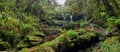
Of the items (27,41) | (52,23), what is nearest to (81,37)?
(27,41)

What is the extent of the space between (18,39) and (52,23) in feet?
34.4

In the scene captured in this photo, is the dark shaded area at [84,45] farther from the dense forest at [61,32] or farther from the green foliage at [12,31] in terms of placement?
the green foliage at [12,31]

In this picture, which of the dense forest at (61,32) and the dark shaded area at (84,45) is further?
the dark shaded area at (84,45)

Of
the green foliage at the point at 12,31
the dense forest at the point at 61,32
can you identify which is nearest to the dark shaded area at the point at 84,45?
the dense forest at the point at 61,32

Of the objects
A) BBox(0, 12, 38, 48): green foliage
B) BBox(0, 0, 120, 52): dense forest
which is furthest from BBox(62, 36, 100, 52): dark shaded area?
BBox(0, 12, 38, 48): green foliage

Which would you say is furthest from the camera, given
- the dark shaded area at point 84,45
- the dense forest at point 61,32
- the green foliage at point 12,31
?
the green foliage at point 12,31

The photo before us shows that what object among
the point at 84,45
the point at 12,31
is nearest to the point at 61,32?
the point at 84,45

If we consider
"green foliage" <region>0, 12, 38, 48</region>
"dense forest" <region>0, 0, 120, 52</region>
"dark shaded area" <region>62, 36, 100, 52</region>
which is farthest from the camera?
"green foliage" <region>0, 12, 38, 48</region>

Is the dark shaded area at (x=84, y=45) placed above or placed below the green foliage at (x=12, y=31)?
below

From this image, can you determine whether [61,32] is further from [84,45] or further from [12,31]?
[12,31]

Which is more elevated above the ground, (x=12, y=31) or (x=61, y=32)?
(x=12, y=31)

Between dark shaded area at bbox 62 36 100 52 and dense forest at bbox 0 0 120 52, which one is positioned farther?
dark shaded area at bbox 62 36 100 52

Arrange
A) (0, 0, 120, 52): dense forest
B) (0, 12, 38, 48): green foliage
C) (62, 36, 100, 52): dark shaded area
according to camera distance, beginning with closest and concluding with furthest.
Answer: (0, 0, 120, 52): dense forest → (62, 36, 100, 52): dark shaded area → (0, 12, 38, 48): green foliage

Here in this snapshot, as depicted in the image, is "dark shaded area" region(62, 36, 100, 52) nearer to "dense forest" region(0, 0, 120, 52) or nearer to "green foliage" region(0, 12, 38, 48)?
"dense forest" region(0, 0, 120, 52)
